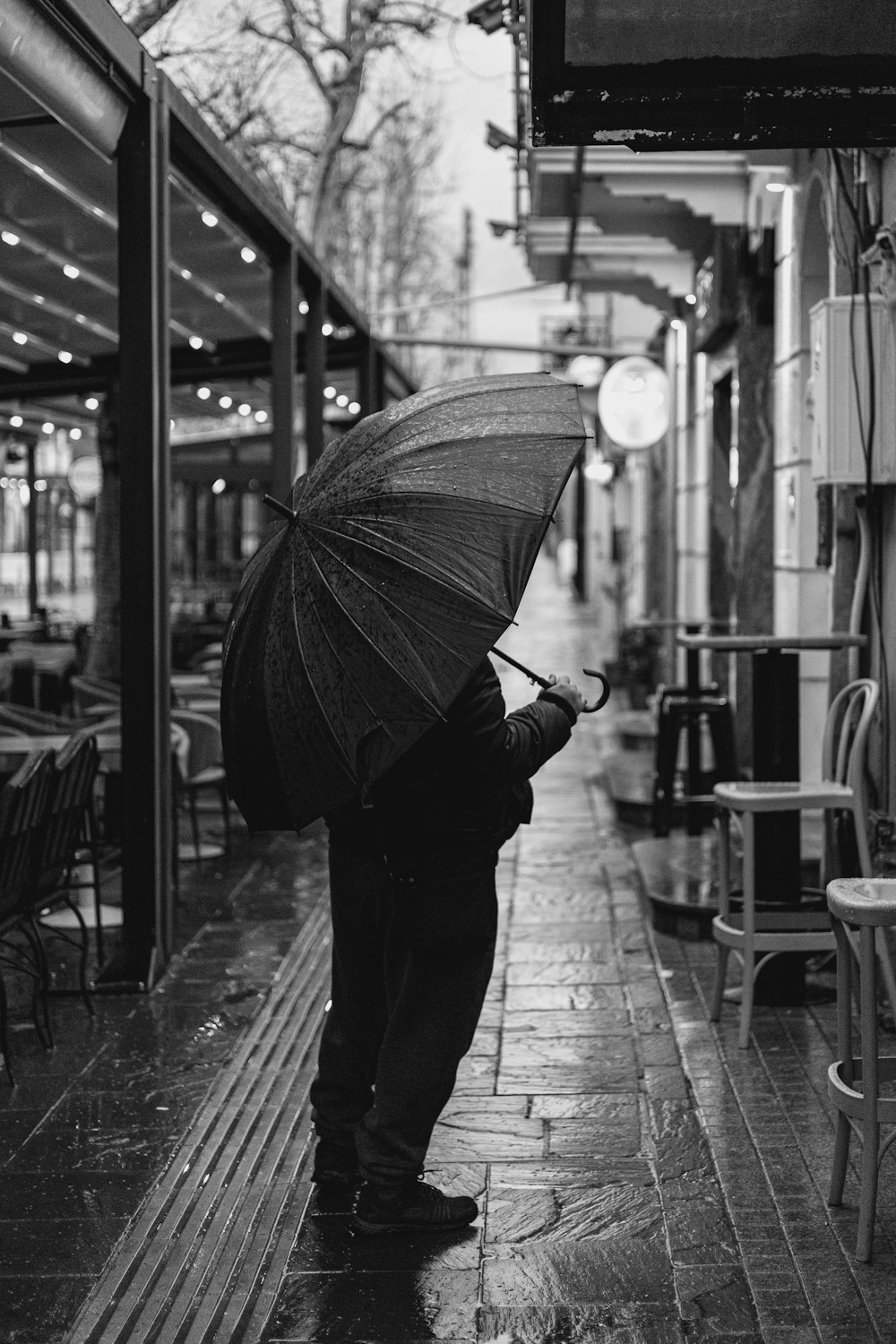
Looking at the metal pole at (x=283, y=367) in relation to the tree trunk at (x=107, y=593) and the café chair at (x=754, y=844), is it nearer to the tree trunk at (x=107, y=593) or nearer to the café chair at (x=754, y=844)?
the tree trunk at (x=107, y=593)

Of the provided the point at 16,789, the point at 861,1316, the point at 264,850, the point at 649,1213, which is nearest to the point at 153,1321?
the point at 649,1213

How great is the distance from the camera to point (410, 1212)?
14.5 ft

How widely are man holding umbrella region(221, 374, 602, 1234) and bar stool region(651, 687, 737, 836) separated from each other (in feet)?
17.7

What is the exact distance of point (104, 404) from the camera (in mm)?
17328

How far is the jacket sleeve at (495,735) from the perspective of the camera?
419 cm

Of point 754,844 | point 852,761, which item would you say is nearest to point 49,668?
point 754,844

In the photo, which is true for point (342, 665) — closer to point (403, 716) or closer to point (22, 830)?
point (403, 716)

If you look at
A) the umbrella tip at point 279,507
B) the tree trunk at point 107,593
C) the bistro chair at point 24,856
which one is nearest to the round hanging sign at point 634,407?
the tree trunk at point 107,593

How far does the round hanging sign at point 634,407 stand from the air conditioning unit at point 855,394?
8840 millimetres

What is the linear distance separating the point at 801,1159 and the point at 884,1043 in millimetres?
1092

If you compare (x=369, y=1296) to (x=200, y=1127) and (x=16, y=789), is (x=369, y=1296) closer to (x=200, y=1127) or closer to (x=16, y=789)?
(x=200, y=1127)

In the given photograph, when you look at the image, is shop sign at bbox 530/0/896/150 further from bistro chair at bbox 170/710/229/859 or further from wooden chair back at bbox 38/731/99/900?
bistro chair at bbox 170/710/229/859

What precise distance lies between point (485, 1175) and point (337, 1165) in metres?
0.45

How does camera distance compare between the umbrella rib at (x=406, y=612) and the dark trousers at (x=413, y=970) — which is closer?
the umbrella rib at (x=406, y=612)
